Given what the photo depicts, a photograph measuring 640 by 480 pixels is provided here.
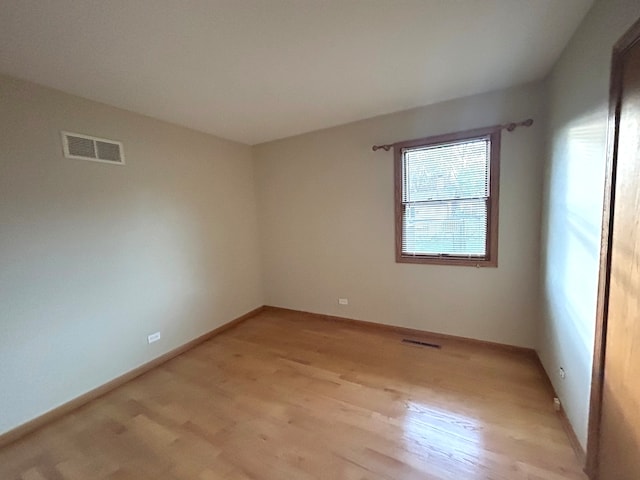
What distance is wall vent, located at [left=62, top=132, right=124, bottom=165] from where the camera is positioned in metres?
2.20

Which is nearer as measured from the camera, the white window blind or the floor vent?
the white window blind

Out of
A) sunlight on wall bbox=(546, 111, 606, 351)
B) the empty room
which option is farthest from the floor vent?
sunlight on wall bbox=(546, 111, 606, 351)

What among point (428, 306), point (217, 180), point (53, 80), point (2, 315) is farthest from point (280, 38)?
point (428, 306)

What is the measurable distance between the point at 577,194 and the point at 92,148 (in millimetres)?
3640

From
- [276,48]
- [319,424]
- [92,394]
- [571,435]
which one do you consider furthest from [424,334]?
[92,394]

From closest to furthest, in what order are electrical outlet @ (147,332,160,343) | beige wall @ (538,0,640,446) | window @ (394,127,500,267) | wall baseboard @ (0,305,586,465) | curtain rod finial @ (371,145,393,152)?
1. beige wall @ (538,0,640,446)
2. wall baseboard @ (0,305,586,465)
3. window @ (394,127,500,267)
4. electrical outlet @ (147,332,160,343)
5. curtain rod finial @ (371,145,393,152)

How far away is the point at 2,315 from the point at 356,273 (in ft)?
10.3

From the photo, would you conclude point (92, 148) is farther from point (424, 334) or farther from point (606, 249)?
point (424, 334)

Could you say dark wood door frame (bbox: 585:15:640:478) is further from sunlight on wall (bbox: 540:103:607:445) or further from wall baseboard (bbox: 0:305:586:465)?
wall baseboard (bbox: 0:305:586:465)

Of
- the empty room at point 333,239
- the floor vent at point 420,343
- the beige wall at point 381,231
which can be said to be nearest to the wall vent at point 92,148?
the empty room at point 333,239

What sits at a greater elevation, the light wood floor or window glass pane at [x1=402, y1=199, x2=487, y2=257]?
window glass pane at [x1=402, y1=199, x2=487, y2=257]

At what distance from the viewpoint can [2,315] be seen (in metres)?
1.88

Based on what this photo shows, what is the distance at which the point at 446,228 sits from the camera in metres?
2.94

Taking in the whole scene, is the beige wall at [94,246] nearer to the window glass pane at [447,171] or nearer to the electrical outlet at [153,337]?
the electrical outlet at [153,337]
